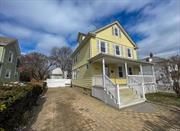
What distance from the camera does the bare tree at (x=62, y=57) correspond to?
3900cm

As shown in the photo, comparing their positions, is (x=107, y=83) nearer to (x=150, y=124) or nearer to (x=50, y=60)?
(x=150, y=124)

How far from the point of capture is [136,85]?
10070mm

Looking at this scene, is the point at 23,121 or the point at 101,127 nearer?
the point at 101,127

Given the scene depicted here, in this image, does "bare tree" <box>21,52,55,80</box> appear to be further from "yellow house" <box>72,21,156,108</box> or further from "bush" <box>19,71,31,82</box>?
"yellow house" <box>72,21,156,108</box>

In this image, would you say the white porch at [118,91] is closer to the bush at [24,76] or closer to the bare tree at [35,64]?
the bare tree at [35,64]

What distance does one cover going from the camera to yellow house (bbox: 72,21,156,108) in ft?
27.9

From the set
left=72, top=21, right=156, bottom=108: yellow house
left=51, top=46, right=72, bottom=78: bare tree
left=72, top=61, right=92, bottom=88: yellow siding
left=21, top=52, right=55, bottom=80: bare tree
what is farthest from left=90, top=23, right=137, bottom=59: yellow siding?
left=51, top=46, right=72, bottom=78: bare tree

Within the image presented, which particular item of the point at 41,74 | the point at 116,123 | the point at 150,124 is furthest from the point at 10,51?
the point at 150,124

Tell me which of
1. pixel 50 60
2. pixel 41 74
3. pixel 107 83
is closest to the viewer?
pixel 107 83

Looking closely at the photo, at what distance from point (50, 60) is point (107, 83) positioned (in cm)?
3185

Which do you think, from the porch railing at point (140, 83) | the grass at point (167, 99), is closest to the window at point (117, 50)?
the porch railing at point (140, 83)

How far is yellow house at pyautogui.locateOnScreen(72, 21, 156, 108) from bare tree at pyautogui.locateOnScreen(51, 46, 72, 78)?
24.7 metres

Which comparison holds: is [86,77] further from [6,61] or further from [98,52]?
[6,61]

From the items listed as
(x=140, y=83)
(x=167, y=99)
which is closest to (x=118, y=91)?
(x=140, y=83)
